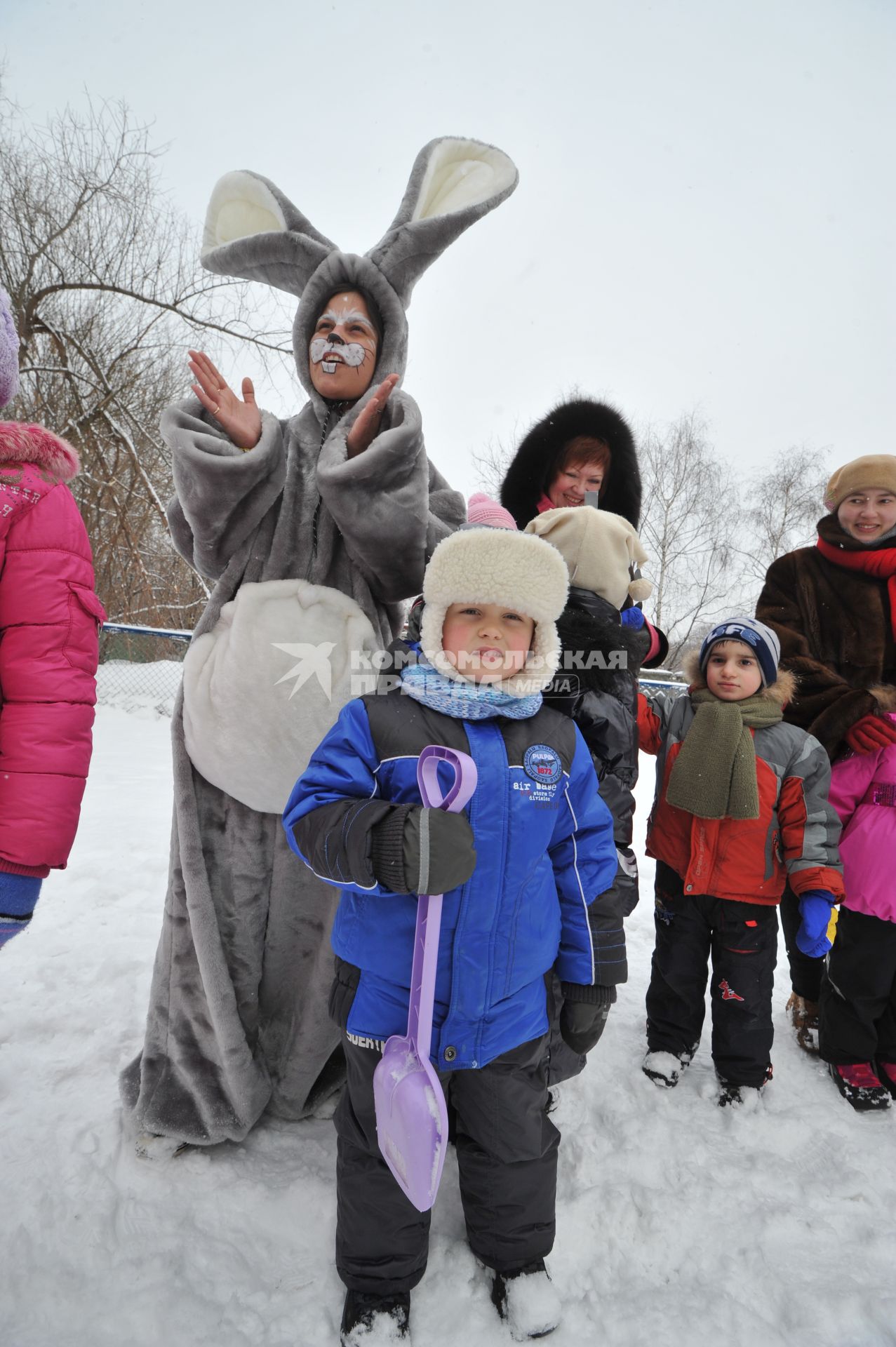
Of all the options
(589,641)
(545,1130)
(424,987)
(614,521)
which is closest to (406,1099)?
(424,987)

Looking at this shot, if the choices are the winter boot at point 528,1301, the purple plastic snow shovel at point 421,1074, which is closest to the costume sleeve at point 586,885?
the purple plastic snow shovel at point 421,1074

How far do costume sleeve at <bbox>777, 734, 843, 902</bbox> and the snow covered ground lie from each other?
0.73m

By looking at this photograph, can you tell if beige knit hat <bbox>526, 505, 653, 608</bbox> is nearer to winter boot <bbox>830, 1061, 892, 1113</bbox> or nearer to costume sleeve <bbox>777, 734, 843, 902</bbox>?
costume sleeve <bbox>777, 734, 843, 902</bbox>

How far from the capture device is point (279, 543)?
1.69m

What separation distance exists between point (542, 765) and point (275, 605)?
2.45ft

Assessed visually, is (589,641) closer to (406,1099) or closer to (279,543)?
(279,543)

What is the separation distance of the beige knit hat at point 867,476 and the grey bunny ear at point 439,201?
1476 mm

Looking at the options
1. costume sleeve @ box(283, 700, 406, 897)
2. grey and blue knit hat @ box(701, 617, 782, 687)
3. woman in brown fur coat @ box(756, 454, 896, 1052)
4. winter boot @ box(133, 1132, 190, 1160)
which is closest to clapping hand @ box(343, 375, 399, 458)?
costume sleeve @ box(283, 700, 406, 897)

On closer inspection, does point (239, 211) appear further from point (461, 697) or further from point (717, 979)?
point (717, 979)

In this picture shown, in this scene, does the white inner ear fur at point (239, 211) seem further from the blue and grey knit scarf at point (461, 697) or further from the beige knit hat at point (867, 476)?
the beige knit hat at point (867, 476)

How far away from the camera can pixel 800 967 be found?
250 centimetres

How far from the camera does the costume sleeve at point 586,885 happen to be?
1489mm

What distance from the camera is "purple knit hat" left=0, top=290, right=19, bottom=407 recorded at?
1.42m

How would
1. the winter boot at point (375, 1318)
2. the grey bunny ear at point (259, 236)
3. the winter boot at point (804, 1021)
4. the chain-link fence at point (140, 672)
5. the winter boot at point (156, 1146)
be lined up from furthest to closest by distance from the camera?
the chain-link fence at point (140, 672) → the winter boot at point (804, 1021) → the grey bunny ear at point (259, 236) → the winter boot at point (156, 1146) → the winter boot at point (375, 1318)
